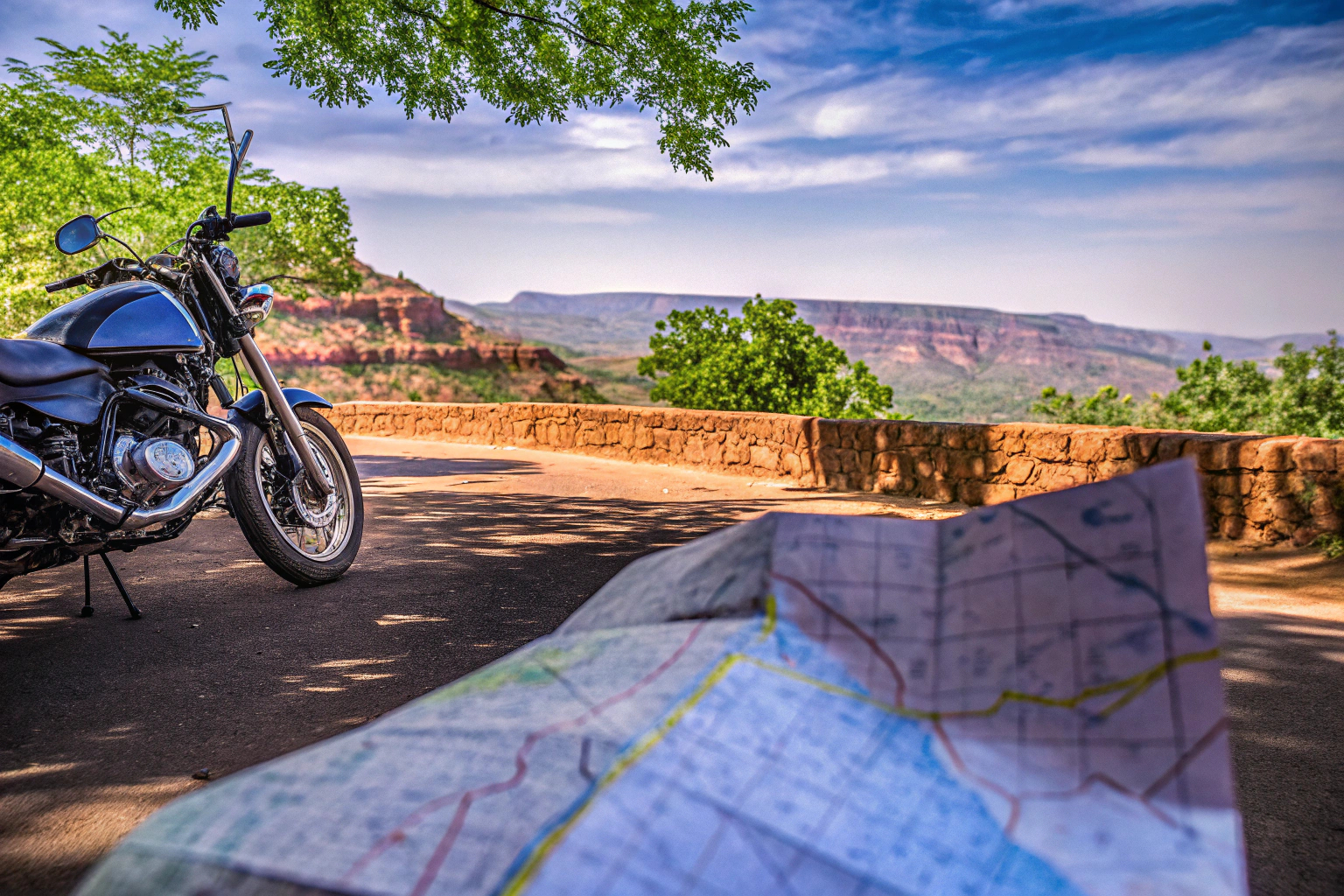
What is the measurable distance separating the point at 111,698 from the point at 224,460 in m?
0.97

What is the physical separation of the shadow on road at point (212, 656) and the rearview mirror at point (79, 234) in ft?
Answer: 4.70

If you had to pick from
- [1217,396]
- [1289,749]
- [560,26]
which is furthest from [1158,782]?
[1217,396]

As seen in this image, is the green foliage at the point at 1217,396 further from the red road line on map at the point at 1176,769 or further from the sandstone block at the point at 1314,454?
the red road line on map at the point at 1176,769

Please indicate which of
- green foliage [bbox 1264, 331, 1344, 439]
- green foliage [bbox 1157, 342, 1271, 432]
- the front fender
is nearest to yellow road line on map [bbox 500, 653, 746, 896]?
the front fender

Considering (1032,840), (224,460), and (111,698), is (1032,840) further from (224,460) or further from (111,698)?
(224,460)

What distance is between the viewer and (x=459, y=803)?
0.58 m

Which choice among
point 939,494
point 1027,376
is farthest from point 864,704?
point 1027,376

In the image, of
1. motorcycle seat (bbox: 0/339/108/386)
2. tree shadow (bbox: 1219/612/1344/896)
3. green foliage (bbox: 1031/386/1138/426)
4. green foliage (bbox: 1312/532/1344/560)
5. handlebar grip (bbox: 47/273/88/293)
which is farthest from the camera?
green foliage (bbox: 1031/386/1138/426)

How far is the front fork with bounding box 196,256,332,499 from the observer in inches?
134

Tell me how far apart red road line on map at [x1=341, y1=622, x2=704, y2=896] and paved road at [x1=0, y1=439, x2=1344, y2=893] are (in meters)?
1.46

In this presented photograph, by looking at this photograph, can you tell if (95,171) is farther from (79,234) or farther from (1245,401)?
(1245,401)

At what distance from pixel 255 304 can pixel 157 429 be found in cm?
85

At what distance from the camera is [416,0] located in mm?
8227

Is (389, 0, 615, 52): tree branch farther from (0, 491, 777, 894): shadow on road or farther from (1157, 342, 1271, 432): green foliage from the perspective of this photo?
(1157, 342, 1271, 432): green foliage
